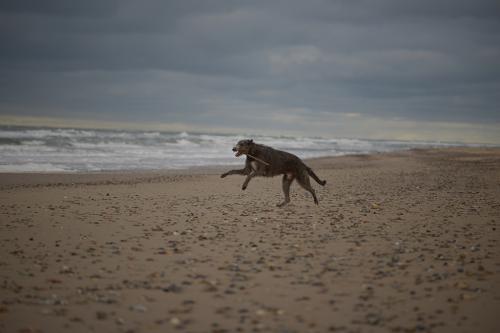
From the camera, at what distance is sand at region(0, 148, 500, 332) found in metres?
4.54

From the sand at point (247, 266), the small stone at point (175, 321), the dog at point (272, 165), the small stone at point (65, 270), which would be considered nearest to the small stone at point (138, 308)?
the sand at point (247, 266)

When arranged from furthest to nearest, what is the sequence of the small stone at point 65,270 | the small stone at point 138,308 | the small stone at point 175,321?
the small stone at point 65,270
the small stone at point 138,308
the small stone at point 175,321

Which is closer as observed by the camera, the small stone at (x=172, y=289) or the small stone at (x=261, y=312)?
the small stone at (x=261, y=312)

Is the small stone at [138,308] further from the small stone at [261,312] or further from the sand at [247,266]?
the small stone at [261,312]

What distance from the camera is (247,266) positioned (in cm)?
616

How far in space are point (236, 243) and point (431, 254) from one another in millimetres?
3110

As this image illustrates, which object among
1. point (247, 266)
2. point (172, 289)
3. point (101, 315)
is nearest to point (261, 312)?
point (172, 289)

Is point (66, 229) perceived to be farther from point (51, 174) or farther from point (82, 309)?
point (51, 174)

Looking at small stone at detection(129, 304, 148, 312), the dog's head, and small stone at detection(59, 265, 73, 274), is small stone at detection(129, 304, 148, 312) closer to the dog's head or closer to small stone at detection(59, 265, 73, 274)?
small stone at detection(59, 265, 73, 274)

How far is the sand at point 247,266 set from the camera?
Result: 4543mm

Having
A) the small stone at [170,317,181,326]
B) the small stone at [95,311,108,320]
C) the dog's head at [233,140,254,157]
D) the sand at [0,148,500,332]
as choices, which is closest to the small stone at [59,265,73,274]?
the sand at [0,148,500,332]

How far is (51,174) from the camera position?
64.0 feet

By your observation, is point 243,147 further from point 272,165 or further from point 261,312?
point 261,312

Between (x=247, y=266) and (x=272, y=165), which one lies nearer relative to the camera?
(x=247, y=266)
